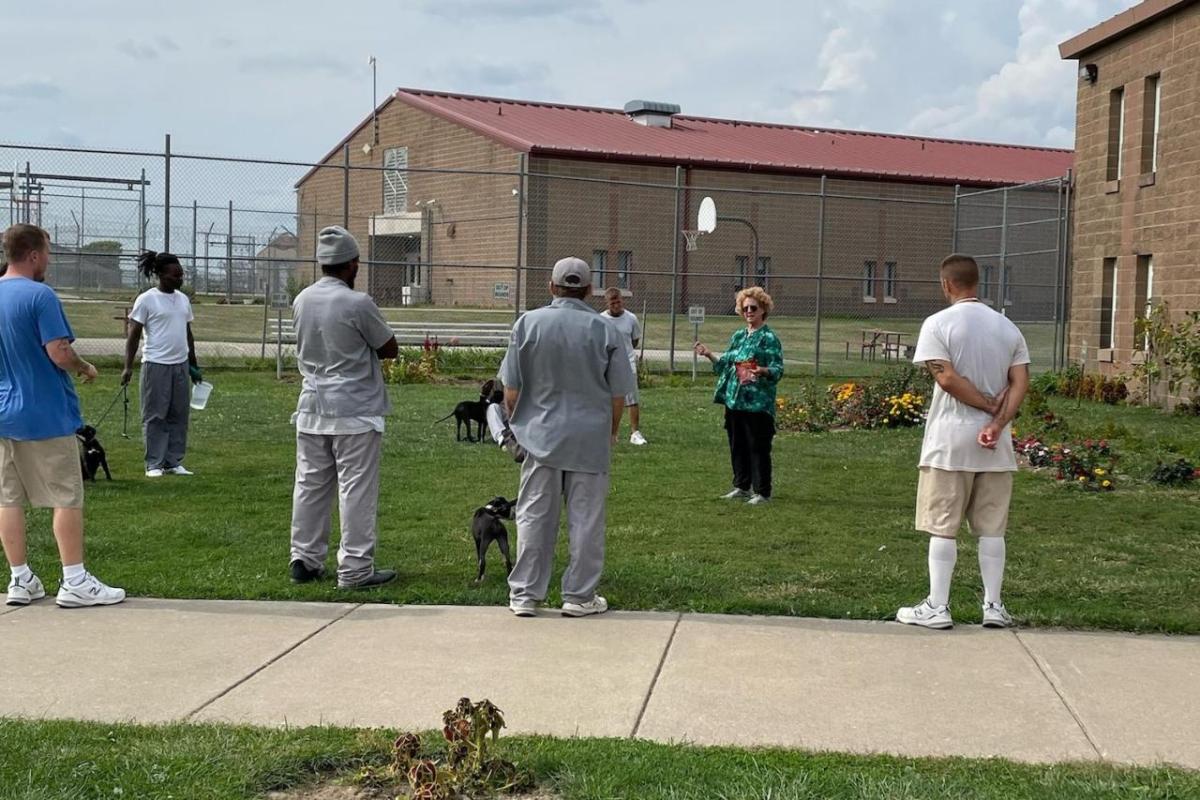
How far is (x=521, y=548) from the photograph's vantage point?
700 cm

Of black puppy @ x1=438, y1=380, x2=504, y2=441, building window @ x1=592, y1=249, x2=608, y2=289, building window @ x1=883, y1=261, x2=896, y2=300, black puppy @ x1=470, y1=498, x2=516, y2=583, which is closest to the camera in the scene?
black puppy @ x1=470, y1=498, x2=516, y2=583

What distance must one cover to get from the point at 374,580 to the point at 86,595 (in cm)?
152

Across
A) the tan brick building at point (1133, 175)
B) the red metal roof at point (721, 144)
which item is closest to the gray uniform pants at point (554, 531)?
the tan brick building at point (1133, 175)

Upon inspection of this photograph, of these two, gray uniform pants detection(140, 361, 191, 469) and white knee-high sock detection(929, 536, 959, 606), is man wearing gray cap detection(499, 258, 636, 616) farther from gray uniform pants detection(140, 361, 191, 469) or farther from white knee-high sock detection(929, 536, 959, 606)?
gray uniform pants detection(140, 361, 191, 469)

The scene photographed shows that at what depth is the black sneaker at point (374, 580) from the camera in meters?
7.43

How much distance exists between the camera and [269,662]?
5945 mm

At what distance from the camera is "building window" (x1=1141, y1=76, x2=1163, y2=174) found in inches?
807

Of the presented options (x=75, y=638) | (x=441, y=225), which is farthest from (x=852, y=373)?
(x=75, y=638)

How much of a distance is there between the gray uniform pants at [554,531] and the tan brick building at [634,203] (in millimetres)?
22625

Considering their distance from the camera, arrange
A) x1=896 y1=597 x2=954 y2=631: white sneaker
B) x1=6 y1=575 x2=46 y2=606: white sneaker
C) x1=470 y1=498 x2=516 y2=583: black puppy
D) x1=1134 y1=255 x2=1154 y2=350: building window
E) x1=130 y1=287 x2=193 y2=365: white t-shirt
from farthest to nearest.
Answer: x1=1134 y1=255 x2=1154 y2=350: building window < x1=130 y1=287 x2=193 y2=365: white t-shirt < x1=470 y1=498 x2=516 y2=583: black puppy < x1=6 y1=575 x2=46 y2=606: white sneaker < x1=896 y1=597 x2=954 y2=631: white sneaker

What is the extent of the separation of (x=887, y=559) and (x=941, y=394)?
1.85m

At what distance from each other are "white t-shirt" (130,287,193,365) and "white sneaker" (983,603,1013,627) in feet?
24.2

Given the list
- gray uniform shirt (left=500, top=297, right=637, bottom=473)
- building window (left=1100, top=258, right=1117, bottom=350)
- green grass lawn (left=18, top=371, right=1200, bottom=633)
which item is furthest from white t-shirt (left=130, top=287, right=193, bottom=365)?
building window (left=1100, top=258, right=1117, bottom=350)

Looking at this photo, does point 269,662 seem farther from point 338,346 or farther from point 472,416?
point 472,416
